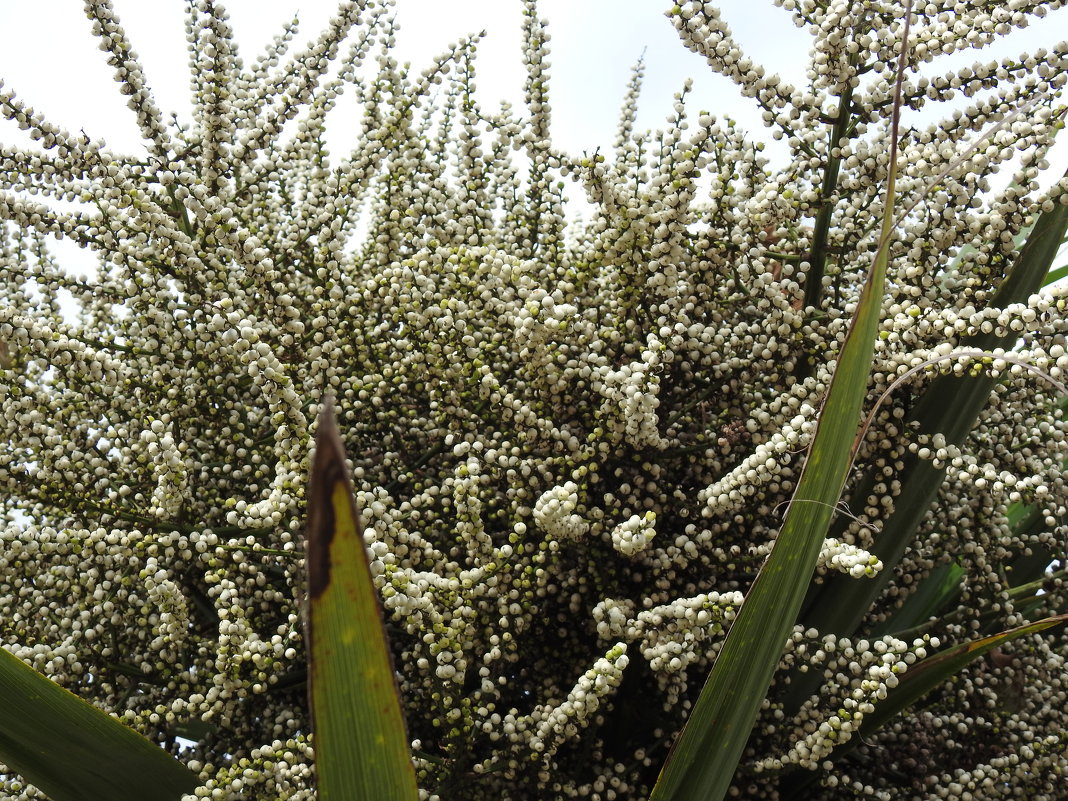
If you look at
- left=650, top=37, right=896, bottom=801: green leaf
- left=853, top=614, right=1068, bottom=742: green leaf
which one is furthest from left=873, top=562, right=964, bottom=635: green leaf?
left=650, top=37, right=896, bottom=801: green leaf

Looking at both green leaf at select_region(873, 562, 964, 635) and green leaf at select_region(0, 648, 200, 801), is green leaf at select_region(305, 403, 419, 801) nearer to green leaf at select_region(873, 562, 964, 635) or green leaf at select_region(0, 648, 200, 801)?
green leaf at select_region(0, 648, 200, 801)

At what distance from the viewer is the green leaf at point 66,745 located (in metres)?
0.90

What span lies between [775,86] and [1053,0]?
294 millimetres

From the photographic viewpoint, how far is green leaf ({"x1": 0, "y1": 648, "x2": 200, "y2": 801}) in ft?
2.95

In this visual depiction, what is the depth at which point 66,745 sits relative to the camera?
937 mm

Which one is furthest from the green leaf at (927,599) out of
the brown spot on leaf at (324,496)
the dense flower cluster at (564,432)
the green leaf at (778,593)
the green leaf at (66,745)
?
the brown spot on leaf at (324,496)

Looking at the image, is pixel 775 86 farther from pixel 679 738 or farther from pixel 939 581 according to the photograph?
pixel 939 581

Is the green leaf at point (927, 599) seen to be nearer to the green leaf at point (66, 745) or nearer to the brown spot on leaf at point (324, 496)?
the green leaf at point (66, 745)

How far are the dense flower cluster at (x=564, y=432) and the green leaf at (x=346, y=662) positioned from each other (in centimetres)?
28

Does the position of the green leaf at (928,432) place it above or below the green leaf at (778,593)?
above

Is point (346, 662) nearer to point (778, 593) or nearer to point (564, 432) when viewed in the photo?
point (778, 593)

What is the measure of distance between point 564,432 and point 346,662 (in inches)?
22.7

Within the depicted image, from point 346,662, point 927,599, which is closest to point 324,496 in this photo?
point 346,662

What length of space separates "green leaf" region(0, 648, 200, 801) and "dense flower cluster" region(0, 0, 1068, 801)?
0.08 meters
